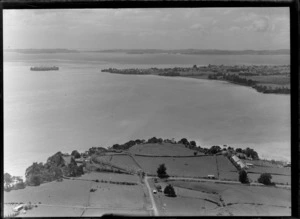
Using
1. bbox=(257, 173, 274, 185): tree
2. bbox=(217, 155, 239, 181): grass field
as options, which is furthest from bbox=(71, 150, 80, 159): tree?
bbox=(257, 173, 274, 185): tree

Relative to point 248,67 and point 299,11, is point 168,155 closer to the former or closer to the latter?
point 248,67

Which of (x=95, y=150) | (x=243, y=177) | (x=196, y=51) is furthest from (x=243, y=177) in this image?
(x=95, y=150)

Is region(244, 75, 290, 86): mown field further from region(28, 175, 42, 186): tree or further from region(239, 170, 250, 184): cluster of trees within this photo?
region(28, 175, 42, 186): tree

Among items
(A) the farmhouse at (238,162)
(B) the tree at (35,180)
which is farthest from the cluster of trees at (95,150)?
(A) the farmhouse at (238,162)

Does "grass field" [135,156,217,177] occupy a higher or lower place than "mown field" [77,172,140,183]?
higher

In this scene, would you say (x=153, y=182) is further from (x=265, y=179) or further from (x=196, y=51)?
(x=196, y=51)

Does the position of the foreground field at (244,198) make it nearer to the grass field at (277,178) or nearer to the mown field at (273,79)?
the grass field at (277,178)
